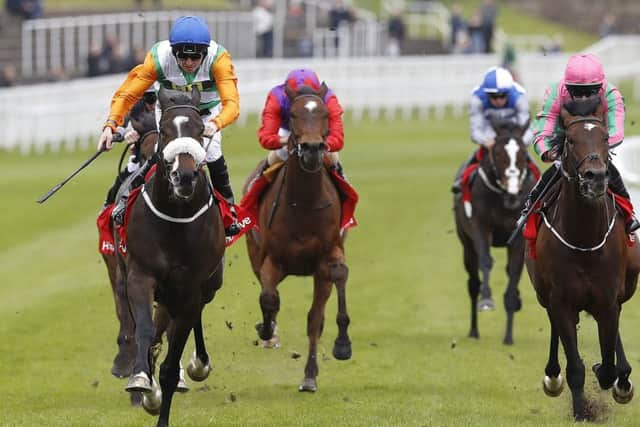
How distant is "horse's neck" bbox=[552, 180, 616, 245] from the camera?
8.90 m

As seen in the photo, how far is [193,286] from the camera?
8961 mm

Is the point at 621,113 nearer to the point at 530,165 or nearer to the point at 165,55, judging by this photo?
the point at 165,55

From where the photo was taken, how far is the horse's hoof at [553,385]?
987 centimetres

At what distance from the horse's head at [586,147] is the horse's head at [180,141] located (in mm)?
2157

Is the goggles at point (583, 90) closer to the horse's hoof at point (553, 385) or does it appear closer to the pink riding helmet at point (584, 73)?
the pink riding helmet at point (584, 73)

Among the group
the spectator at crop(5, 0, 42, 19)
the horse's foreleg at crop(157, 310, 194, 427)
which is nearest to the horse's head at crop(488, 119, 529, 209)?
the horse's foreleg at crop(157, 310, 194, 427)

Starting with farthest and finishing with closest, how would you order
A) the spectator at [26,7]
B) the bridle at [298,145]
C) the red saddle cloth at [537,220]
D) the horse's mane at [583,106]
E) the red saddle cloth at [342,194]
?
the spectator at [26,7] < the red saddle cloth at [342,194] < the bridle at [298,145] < the red saddle cloth at [537,220] < the horse's mane at [583,106]

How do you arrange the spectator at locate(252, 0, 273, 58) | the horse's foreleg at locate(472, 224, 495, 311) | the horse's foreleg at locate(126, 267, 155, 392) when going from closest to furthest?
the horse's foreleg at locate(126, 267, 155, 392)
the horse's foreleg at locate(472, 224, 495, 311)
the spectator at locate(252, 0, 273, 58)

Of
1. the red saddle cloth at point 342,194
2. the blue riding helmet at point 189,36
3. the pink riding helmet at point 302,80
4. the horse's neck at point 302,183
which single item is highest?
the blue riding helmet at point 189,36

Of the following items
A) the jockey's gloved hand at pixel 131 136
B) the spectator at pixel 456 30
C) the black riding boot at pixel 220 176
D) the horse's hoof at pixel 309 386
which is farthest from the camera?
the spectator at pixel 456 30

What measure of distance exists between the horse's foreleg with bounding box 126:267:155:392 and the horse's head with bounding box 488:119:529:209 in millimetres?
5307

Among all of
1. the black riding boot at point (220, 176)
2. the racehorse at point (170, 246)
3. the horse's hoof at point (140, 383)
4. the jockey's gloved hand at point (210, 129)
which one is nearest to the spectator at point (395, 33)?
the black riding boot at point (220, 176)

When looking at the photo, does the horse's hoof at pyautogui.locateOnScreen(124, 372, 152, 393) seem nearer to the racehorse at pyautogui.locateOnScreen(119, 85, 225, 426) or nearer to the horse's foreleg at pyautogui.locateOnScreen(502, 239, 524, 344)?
the racehorse at pyautogui.locateOnScreen(119, 85, 225, 426)

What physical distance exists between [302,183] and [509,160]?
3150 millimetres
